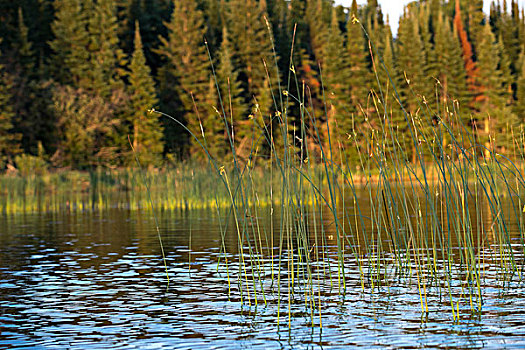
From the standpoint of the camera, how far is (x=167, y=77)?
246 ft

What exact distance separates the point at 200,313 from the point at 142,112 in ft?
187

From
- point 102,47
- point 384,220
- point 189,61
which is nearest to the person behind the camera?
point 384,220

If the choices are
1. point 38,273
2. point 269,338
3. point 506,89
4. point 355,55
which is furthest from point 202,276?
point 506,89

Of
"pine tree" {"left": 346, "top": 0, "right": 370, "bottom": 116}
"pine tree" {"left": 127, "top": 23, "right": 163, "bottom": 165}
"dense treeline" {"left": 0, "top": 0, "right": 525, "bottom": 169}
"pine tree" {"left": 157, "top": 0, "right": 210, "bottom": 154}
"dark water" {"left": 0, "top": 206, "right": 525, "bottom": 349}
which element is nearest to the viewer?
"dark water" {"left": 0, "top": 206, "right": 525, "bottom": 349}

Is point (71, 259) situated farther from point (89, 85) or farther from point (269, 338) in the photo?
point (89, 85)

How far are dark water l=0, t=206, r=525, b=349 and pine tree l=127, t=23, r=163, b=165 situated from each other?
5114 cm

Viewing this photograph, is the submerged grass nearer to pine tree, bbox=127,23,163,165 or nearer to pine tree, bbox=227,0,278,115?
pine tree, bbox=127,23,163,165

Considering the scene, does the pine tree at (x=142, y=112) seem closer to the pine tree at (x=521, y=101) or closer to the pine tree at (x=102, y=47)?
the pine tree at (x=102, y=47)

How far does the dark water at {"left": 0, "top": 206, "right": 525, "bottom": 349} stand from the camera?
23.3ft

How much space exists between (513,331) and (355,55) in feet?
253

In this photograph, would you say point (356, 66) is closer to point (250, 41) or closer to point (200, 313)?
point (250, 41)

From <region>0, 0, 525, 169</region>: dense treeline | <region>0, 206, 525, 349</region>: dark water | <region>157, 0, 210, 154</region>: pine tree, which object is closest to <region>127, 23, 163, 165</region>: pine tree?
<region>0, 0, 525, 169</region>: dense treeline

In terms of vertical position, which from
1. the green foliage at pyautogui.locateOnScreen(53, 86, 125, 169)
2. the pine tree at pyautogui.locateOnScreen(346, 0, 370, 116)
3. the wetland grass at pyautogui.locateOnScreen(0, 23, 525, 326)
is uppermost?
the pine tree at pyautogui.locateOnScreen(346, 0, 370, 116)

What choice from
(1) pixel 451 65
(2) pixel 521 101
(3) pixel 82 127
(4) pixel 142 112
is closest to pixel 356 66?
(1) pixel 451 65
